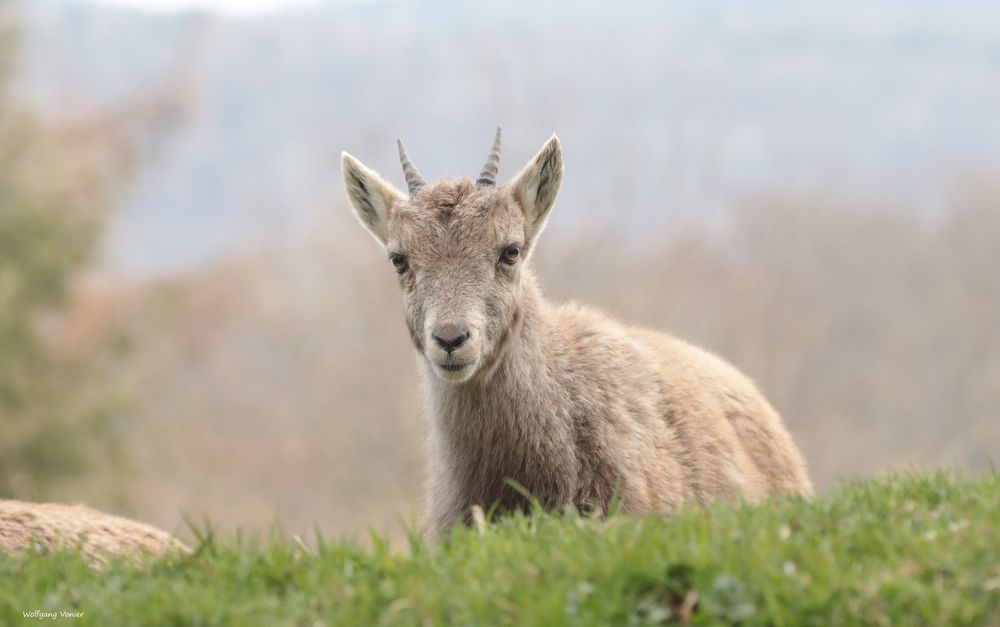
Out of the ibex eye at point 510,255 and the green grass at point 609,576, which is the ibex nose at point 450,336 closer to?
the ibex eye at point 510,255

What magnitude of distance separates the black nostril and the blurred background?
18184mm

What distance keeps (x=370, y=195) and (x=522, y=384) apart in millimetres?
1971

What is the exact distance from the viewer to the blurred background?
1233 inches

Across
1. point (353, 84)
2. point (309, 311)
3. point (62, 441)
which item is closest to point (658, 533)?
point (62, 441)

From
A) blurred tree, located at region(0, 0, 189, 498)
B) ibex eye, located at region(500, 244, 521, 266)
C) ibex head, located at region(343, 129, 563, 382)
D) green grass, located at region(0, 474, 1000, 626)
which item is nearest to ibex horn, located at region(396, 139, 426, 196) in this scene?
ibex head, located at region(343, 129, 563, 382)

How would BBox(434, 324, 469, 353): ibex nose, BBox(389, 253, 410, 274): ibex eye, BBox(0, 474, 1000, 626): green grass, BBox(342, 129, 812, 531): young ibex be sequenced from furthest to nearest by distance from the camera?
BBox(389, 253, 410, 274): ibex eye < BBox(342, 129, 812, 531): young ibex < BBox(434, 324, 469, 353): ibex nose < BBox(0, 474, 1000, 626): green grass

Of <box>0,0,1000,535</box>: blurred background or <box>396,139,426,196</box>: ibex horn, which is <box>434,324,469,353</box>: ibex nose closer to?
<box>396,139,426,196</box>: ibex horn

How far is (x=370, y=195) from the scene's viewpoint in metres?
9.09

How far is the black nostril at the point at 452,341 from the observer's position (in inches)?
294

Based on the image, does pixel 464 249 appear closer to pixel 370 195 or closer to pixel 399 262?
pixel 399 262

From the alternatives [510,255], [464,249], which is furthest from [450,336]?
[510,255]

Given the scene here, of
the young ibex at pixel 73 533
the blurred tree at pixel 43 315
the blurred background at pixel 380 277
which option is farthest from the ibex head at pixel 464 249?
the blurred tree at pixel 43 315

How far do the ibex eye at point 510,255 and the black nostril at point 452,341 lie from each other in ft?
2.83

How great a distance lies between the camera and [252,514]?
4584cm
